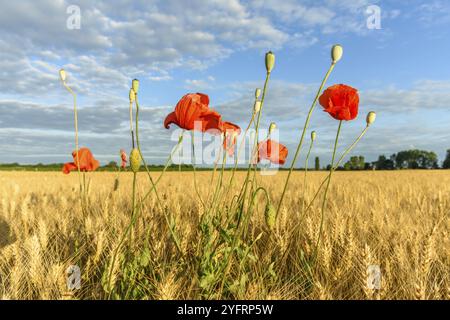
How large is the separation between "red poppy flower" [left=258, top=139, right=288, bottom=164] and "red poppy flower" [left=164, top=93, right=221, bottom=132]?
0.34 m

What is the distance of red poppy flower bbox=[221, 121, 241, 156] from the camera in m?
1.53

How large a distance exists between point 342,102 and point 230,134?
0.48 metres

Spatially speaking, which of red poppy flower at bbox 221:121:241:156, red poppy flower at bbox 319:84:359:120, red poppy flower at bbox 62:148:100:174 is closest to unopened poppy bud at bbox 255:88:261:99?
red poppy flower at bbox 221:121:241:156

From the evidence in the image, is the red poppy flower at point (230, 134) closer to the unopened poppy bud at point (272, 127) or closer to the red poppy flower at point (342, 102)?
the unopened poppy bud at point (272, 127)

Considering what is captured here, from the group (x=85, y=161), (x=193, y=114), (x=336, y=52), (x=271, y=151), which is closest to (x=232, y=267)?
(x=271, y=151)

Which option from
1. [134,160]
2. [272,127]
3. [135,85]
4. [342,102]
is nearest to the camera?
[134,160]

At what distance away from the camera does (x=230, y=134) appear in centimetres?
157

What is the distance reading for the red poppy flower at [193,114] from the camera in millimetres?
1357

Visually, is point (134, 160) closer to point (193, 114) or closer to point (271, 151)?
point (193, 114)

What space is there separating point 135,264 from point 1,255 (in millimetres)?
875

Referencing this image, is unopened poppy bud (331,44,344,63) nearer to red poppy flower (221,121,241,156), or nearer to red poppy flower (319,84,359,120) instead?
red poppy flower (319,84,359,120)

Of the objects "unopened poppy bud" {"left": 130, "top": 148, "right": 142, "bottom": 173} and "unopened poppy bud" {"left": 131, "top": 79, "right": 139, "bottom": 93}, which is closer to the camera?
"unopened poppy bud" {"left": 130, "top": 148, "right": 142, "bottom": 173}

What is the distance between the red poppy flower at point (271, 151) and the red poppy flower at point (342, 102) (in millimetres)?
294
